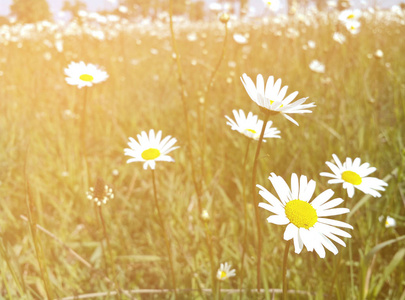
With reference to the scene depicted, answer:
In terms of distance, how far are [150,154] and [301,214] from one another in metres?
0.54

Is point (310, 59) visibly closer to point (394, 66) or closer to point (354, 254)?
point (394, 66)

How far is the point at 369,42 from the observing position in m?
4.23

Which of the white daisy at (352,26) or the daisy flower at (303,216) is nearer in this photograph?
the daisy flower at (303,216)

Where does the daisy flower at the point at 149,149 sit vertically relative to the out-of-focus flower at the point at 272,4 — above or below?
below

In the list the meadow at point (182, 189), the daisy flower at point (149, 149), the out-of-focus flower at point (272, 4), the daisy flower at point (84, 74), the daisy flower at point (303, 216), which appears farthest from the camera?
the out-of-focus flower at point (272, 4)

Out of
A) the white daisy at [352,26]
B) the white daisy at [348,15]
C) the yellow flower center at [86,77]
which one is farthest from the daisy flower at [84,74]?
the white daisy at [348,15]

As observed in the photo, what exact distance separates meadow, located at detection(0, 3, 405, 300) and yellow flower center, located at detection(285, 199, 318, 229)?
0.20m

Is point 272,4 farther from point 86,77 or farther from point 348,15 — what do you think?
point 86,77

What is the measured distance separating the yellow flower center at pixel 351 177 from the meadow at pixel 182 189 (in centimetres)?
8

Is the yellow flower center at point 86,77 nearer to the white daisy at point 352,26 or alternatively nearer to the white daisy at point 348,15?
the white daisy at point 352,26

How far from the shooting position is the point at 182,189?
1883 mm

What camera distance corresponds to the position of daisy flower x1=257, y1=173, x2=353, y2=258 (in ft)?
2.15

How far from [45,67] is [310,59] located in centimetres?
288

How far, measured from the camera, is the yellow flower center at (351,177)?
926mm
